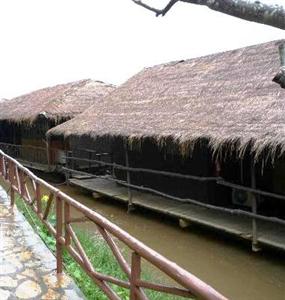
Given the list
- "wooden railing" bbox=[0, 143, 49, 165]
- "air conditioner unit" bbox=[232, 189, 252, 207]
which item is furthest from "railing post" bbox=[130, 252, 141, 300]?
"wooden railing" bbox=[0, 143, 49, 165]

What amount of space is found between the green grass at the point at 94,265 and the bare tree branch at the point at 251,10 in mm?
3283

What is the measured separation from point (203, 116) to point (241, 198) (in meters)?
1.96

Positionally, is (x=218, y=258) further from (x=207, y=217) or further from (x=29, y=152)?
(x=29, y=152)

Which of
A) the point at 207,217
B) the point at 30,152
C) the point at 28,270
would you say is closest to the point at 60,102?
the point at 30,152

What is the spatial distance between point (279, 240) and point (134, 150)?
5.40 metres

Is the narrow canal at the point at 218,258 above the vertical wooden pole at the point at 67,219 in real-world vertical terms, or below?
below

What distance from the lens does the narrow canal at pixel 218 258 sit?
668 centimetres

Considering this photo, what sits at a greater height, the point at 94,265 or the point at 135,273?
the point at 135,273

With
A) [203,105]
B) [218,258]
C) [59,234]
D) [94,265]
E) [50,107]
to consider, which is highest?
[50,107]

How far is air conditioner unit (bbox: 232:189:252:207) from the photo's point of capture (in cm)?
922

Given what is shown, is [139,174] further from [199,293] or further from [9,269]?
[199,293]

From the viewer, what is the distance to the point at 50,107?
17000mm

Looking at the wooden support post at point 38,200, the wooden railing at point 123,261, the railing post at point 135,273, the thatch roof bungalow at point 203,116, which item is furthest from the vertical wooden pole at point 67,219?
the thatch roof bungalow at point 203,116

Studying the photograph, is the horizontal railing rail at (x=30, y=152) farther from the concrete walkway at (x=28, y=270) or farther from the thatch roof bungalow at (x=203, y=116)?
the concrete walkway at (x=28, y=270)
